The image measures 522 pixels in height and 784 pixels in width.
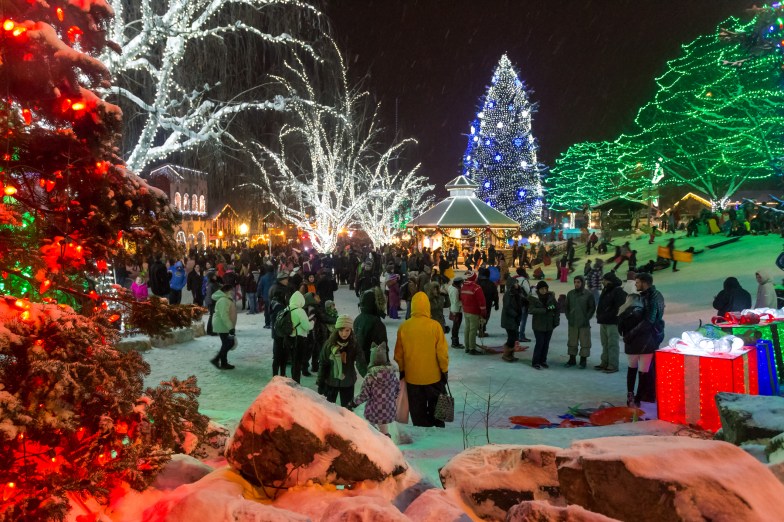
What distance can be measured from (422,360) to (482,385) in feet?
10.5

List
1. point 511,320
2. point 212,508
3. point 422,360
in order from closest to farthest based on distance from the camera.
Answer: point 212,508 → point 422,360 → point 511,320

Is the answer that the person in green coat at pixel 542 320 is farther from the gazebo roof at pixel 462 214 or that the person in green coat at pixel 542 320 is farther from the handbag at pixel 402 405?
the gazebo roof at pixel 462 214

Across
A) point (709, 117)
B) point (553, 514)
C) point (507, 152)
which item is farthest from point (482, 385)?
point (507, 152)

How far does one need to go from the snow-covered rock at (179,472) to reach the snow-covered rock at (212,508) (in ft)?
1.50

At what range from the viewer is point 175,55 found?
32.2ft

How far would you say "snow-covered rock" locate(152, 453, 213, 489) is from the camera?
382 cm

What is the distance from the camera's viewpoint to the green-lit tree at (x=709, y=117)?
28391 mm

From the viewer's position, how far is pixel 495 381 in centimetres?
936

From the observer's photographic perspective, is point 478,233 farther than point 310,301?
Yes

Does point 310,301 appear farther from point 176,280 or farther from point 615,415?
point 176,280

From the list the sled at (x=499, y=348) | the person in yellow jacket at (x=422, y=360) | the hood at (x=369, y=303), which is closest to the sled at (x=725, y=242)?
the sled at (x=499, y=348)

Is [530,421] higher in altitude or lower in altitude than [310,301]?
lower

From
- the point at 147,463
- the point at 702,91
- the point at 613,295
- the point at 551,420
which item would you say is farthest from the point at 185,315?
the point at 702,91

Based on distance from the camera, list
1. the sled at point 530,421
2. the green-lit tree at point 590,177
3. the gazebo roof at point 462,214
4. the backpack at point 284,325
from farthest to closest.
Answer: the green-lit tree at point 590,177 → the gazebo roof at point 462,214 → the backpack at point 284,325 → the sled at point 530,421
